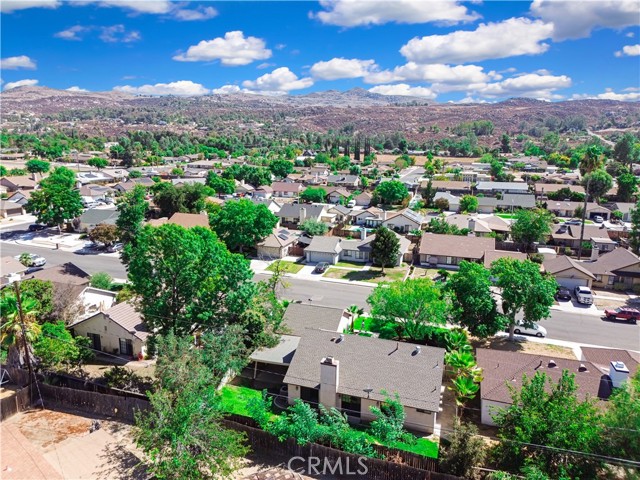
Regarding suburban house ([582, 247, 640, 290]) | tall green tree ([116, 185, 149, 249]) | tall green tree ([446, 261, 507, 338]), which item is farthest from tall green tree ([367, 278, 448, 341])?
tall green tree ([116, 185, 149, 249])

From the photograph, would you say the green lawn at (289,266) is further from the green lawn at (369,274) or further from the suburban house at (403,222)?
the suburban house at (403,222)

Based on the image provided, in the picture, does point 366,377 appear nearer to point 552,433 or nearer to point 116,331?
point 552,433

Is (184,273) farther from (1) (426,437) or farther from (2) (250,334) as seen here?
(1) (426,437)

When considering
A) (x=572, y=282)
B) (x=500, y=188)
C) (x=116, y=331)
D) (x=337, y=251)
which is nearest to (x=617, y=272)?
(x=572, y=282)

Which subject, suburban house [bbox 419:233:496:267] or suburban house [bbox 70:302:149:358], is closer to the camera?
suburban house [bbox 70:302:149:358]

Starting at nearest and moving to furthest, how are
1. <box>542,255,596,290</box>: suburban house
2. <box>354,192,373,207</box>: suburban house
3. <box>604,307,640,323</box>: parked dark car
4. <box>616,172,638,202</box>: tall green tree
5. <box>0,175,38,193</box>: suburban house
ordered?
1. <box>604,307,640,323</box>: parked dark car
2. <box>542,255,596,290</box>: suburban house
3. <box>616,172,638,202</box>: tall green tree
4. <box>354,192,373,207</box>: suburban house
5. <box>0,175,38,193</box>: suburban house

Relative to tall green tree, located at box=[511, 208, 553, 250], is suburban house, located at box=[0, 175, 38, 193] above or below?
above

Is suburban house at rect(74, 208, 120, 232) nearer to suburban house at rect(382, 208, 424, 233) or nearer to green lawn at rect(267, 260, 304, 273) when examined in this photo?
green lawn at rect(267, 260, 304, 273)

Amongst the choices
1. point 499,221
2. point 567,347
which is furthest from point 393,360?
point 499,221
